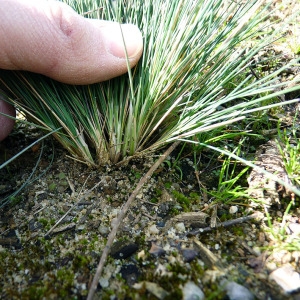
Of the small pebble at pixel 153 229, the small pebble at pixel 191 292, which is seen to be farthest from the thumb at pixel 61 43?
the small pebble at pixel 191 292

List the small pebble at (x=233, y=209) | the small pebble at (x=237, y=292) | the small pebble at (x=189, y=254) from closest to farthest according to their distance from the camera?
the small pebble at (x=237, y=292) < the small pebble at (x=189, y=254) < the small pebble at (x=233, y=209)

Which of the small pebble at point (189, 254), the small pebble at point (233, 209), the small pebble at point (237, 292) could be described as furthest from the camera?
the small pebble at point (233, 209)

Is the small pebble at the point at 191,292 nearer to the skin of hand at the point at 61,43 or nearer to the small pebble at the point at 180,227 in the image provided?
the small pebble at the point at 180,227

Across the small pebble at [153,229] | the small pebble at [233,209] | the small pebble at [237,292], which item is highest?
the small pebble at [233,209]

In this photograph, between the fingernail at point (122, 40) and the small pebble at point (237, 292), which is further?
the fingernail at point (122, 40)

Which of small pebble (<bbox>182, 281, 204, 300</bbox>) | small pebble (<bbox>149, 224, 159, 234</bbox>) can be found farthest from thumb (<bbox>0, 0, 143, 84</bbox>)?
small pebble (<bbox>182, 281, 204, 300</bbox>)

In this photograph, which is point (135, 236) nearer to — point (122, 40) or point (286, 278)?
point (286, 278)

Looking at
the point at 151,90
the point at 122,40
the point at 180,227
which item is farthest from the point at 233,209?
the point at 122,40
